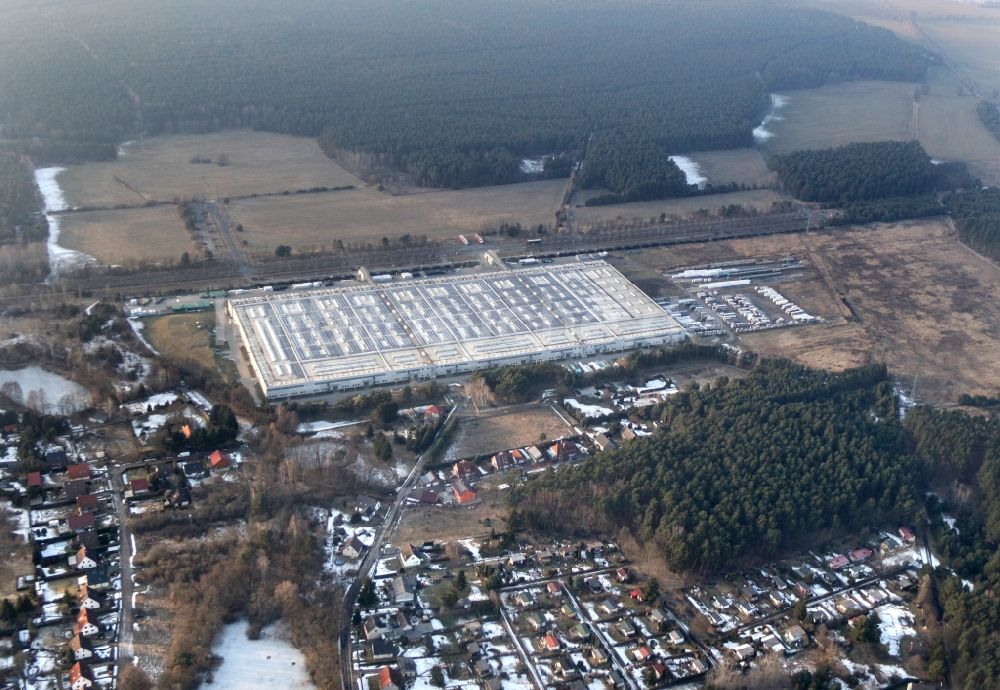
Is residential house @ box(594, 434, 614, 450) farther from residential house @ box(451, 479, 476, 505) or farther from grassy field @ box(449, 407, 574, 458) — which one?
residential house @ box(451, 479, 476, 505)

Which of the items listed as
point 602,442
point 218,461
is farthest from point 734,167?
point 218,461

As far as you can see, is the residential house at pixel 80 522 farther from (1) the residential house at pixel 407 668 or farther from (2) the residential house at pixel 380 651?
(1) the residential house at pixel 407 668

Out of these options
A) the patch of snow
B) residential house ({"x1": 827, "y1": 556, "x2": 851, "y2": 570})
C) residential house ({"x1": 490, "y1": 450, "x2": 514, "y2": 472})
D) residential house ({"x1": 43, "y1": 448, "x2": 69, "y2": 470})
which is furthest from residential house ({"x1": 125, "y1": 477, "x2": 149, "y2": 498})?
the patch of snow

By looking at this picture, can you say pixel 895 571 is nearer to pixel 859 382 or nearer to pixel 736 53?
pixel 859 382

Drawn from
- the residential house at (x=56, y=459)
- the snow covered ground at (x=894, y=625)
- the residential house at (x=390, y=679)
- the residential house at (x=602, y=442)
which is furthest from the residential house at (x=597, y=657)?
the residential house at (x=56, y=459)

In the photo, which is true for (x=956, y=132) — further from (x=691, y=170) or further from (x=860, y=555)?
(x=860, y=555)

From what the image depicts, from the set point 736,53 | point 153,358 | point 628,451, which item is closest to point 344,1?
point 736,53
